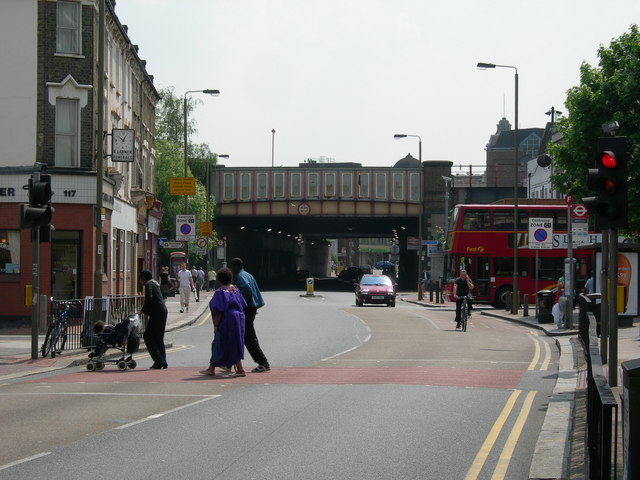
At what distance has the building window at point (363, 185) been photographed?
7644 centimetres

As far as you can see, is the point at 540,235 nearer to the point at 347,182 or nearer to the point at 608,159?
the point at 608,159

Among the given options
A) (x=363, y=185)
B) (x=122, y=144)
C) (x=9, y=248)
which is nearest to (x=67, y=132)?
(x=122, y=144)

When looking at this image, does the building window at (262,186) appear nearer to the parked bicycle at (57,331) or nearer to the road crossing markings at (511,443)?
the parked bicycle at (57,331)

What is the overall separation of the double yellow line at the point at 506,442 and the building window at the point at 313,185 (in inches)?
2453

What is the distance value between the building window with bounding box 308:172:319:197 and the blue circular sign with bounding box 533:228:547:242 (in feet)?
145

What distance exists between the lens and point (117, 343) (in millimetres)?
18766

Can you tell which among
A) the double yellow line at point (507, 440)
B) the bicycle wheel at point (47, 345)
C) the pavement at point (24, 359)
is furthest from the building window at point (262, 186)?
the double yellow line at point (507, 440)

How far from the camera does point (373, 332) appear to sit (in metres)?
29.4

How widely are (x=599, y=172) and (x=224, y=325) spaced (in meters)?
6.56

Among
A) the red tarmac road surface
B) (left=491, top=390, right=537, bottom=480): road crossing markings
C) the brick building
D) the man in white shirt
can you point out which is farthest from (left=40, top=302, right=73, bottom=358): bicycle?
the man in white shirt

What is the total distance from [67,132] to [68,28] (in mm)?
3260

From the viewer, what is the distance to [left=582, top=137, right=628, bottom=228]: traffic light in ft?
41.6

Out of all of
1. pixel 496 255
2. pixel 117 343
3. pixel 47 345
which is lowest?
pixel 47 345

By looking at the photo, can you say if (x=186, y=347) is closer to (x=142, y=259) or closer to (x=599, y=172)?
(x=599, y=172)
